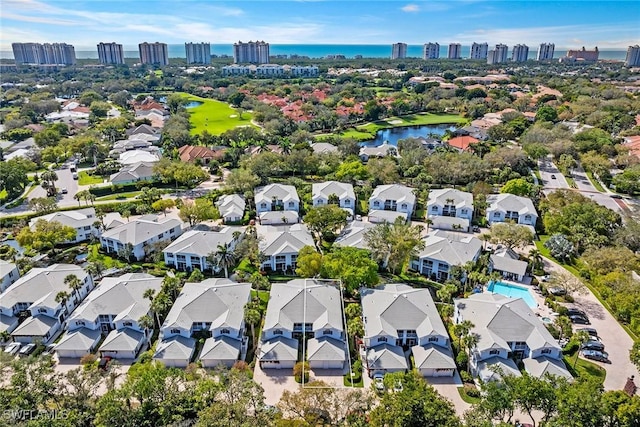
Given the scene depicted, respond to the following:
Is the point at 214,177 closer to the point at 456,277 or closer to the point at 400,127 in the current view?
the point at 456,277

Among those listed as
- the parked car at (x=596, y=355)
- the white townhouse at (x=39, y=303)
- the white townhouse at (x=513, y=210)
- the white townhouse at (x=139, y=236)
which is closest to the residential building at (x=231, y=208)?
the white townhouse at (x=139, y=236)

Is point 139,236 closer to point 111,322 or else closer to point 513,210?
point 111,322

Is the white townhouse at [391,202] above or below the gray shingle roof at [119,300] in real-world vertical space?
above

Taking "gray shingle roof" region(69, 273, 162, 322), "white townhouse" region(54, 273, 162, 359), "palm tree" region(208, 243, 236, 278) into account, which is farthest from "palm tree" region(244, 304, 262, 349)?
"gray shingle roof" region(69, 273, 162, 322)

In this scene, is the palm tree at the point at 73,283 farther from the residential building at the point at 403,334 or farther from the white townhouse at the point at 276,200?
the residential building at the point at 403,334

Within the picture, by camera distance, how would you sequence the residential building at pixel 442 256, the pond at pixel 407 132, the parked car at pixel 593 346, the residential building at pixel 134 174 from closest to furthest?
1. the parked car at pixel 593 346
2. the residential building at pixel 442 256
3. the residential building at pixel 134 174
4. the pond at pixel 407 132

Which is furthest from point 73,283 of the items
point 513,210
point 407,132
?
point 407,132

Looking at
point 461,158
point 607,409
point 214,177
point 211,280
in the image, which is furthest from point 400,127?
point 607,409
